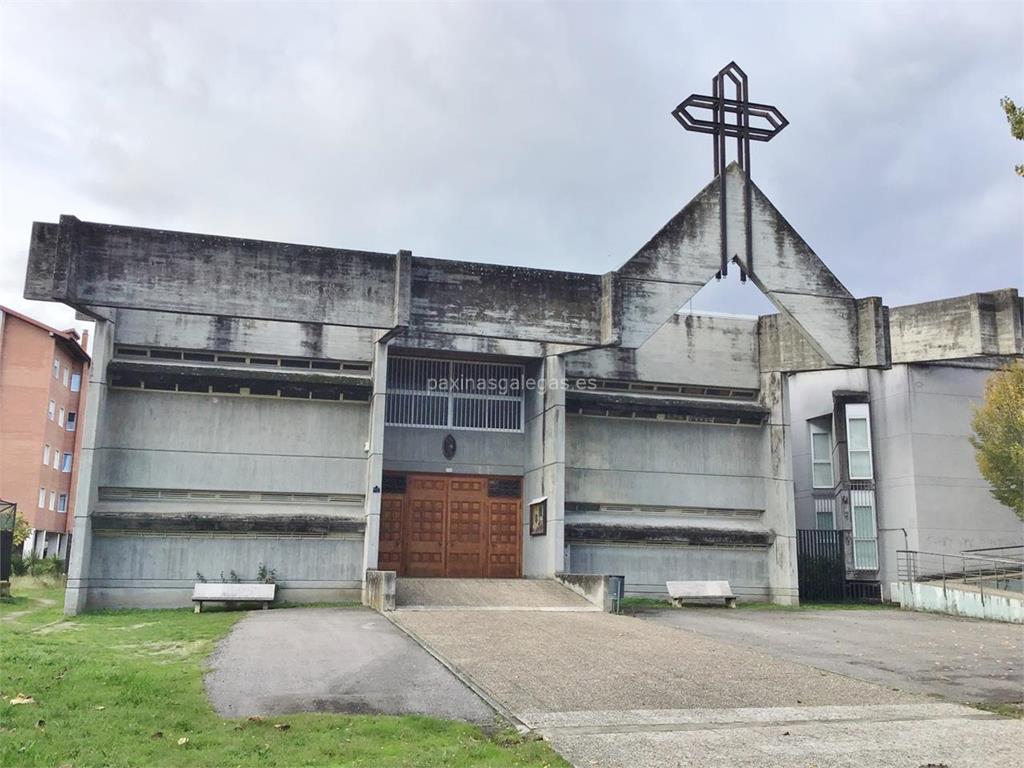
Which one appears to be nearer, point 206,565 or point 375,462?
point 206,565

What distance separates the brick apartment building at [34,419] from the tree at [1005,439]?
139 ft

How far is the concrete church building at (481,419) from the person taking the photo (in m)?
17.4

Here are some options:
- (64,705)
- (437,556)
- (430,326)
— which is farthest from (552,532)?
(64,705)

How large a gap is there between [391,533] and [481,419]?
3784 millimetres

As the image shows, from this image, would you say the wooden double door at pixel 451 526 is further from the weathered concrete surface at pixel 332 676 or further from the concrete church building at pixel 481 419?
the weathered concrete surface at pixel 332 676

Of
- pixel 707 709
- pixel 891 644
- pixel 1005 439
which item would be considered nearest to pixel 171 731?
pixel 707 709

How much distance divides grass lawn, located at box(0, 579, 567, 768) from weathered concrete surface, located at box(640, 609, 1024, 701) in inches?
231

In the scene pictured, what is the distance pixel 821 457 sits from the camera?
26.7 metres

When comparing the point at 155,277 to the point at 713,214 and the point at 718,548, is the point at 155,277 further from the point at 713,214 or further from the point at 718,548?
the point at 718,548

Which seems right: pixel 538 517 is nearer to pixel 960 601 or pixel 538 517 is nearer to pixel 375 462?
pixel 375 462

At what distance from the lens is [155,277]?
1320 cm

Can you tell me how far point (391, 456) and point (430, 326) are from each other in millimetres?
8429

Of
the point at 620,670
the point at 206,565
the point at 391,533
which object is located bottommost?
the point at 620,670

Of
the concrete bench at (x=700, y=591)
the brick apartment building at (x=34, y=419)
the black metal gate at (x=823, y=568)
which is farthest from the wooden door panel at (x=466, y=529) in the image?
the brick apartment building at (x=34, y=419)
